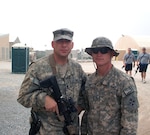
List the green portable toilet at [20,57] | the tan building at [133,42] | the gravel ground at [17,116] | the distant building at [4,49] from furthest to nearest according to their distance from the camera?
the tan building at [133,42]
the distant building at [4,49]
the green portable toilet at [20,57]
the gravel ground at [17,116]

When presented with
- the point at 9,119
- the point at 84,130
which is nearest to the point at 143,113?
the point at 9,119

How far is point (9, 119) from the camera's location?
702cm

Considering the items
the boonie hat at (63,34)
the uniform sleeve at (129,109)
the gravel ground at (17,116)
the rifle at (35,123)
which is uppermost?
the boonie hat at (63,34)

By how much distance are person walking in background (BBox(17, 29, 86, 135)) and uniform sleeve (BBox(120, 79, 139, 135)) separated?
493 millimetres

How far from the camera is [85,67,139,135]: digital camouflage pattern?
8.86 feet

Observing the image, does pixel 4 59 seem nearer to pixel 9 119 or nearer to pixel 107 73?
pixel 9 119

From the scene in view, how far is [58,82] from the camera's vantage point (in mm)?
2924

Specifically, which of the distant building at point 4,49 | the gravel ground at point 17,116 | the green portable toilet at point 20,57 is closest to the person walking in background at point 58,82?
the gravel ground at point 17,116

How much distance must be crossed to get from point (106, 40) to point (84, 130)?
0.91 metres

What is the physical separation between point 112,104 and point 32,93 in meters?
0.73

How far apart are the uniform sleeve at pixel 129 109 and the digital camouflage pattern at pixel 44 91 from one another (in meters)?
0.51

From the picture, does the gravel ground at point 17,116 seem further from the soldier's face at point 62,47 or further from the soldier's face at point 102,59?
the soldier's face at point 102,59

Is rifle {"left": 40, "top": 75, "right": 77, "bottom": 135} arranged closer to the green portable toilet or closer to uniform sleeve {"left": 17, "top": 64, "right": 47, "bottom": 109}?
uniform sleeve {"left": 17, "top": 64, "right": 47, "bottom": 109}

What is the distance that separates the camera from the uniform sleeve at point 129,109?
269 centimetres
